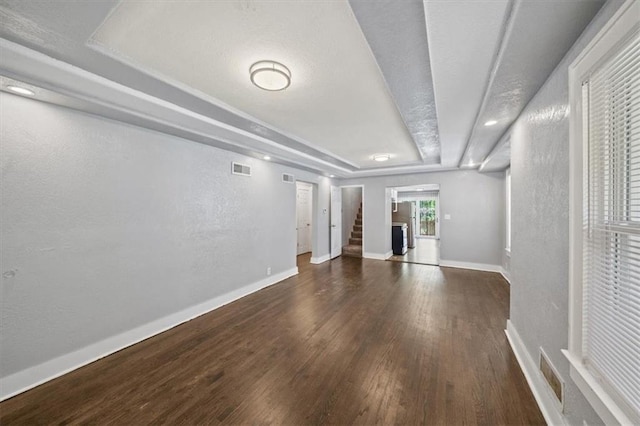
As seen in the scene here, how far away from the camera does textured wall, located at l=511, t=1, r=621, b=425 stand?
1.38 metres

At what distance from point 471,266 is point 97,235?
6740 mm

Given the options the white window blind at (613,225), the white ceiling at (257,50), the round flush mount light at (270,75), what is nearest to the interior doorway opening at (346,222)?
the white ceiling at (257,50)

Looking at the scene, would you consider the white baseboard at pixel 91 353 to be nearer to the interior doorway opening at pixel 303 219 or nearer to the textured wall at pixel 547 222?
the textured wall at pixel 547 222

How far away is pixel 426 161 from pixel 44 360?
5855 millimetres

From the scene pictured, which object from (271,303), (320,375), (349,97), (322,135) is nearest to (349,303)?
(271,303)

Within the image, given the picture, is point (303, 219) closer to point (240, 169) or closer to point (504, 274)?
point (240, 169)

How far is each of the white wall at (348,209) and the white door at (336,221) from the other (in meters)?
0.54

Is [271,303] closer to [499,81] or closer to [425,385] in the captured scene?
[425,385]

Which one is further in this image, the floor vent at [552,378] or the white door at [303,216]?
the white door at [303,216]

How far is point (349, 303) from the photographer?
3.62 meters

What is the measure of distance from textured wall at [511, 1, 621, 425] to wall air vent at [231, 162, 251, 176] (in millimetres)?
3608

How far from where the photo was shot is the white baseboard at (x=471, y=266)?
17.6ft

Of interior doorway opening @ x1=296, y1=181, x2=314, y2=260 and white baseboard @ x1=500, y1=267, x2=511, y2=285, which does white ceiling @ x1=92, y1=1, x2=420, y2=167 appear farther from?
interior doorway opening @ x1=296, y1=181, x2=314, y2=260

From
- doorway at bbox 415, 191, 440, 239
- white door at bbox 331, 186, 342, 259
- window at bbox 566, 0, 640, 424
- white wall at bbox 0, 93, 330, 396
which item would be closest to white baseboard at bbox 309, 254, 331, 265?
white door at bbox 331, 186, 342, 259
